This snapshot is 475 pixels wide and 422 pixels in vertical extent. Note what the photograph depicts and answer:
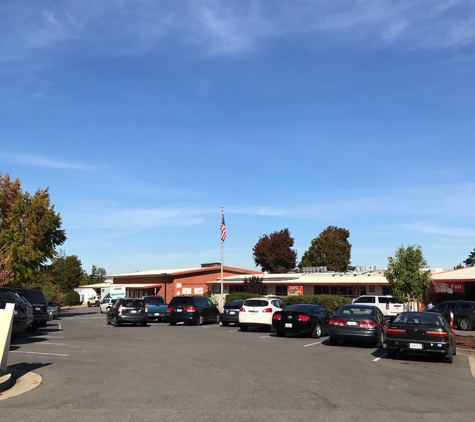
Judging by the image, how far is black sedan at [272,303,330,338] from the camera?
22031mm

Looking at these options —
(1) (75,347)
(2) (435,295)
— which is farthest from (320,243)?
(1) (75,347)

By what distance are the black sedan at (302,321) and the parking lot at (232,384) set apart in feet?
11.1

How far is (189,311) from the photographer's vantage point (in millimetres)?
29500

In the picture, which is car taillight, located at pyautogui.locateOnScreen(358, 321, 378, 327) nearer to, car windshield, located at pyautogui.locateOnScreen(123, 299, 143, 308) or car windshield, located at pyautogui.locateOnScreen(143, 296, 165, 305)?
car windshield, located at pyautogui.locateOnScreen(123, 299, 143, 308)

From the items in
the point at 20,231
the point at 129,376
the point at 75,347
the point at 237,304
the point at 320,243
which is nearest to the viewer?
the point at 129,376

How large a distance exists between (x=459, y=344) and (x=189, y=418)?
15.3m

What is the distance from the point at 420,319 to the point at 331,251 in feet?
208

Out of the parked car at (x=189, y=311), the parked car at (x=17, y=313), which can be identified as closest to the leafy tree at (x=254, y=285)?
the parked car at (x=189, y=311)

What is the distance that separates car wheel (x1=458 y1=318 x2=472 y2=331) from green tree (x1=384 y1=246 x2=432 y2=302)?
3668 millimetres

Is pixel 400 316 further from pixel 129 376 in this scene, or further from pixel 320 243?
pixel 320 243

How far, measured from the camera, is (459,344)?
65.9 feet

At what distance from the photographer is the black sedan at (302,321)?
72.3ft

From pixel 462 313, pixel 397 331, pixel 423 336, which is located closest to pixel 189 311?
pixel 462 313

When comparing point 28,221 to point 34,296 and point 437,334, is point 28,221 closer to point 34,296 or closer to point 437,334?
point 34,296
